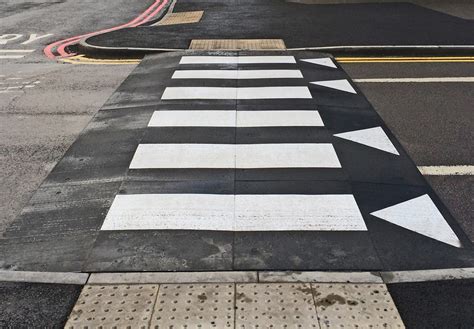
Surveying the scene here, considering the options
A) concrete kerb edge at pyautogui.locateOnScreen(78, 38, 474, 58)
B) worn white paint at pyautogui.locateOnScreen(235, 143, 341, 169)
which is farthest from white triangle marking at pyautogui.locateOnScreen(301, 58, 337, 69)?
worn white paint at pyautogui.locateOnScreen(235, 143, 341, 169)

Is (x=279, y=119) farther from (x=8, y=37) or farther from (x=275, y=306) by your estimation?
(x=8, y=37)

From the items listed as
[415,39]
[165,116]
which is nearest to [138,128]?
[165,116]

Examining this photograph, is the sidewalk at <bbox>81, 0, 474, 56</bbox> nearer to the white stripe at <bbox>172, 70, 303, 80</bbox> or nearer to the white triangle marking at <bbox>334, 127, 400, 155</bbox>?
the white stripe at <bbox>172, 70, 303, 80</bbox>

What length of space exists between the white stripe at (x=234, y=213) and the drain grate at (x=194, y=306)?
1.04 m

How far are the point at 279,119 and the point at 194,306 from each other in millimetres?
4725

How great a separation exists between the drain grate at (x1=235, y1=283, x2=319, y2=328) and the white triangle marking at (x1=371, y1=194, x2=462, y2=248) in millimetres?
1622

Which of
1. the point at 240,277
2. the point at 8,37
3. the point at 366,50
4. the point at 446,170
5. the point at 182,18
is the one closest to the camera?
the point at 240,277

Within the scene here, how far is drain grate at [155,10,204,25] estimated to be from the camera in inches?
656

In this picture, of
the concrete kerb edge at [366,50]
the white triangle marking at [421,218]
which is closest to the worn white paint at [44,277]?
the white triangle marking at [421,218]

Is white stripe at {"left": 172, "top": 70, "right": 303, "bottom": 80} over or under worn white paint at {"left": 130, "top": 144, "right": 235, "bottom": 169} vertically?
under

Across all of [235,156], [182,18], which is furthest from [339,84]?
[182,18]

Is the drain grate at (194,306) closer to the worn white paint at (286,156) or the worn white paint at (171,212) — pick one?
the worn white paint at (171,212)

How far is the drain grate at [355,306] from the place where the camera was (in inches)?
157

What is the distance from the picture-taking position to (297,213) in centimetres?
561
